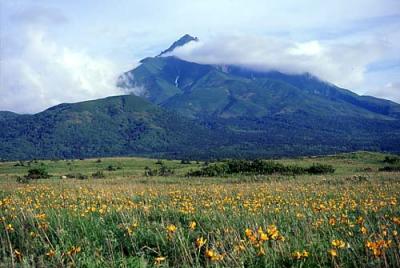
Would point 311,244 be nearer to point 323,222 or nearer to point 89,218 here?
point 323,222

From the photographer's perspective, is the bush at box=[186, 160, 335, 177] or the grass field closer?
the grass field

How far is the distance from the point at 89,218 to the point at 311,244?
16.2ft

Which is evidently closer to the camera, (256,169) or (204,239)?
(204,239)

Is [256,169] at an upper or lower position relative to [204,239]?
lower

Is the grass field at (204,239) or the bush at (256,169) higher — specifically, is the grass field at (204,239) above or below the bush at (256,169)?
above

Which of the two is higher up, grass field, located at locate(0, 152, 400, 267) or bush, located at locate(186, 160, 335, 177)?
grass field, located at locate(0, 152, 400, 267)

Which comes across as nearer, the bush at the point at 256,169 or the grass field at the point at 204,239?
the grass field at the point at 204,239

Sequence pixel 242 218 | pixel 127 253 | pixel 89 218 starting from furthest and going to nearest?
pixel 89 218 → pixel 242 218 → pixel 127 253

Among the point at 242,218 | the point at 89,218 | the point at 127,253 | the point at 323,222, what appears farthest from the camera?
the point at 89,218

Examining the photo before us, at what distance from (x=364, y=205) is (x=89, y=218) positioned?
6380mm

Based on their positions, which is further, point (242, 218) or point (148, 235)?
point (242, 218)

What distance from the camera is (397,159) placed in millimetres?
44500

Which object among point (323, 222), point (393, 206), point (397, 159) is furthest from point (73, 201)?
point (397, 159)

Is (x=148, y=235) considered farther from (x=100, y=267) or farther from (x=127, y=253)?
(x=100, y=267)
